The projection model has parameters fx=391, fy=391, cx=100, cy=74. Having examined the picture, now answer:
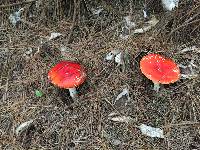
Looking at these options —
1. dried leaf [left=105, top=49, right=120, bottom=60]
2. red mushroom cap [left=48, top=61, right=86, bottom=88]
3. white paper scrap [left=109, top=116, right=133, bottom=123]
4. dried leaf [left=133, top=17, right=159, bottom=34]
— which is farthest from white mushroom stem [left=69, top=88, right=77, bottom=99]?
dried leaf [left=133, top=17, right=159, bottom=34]

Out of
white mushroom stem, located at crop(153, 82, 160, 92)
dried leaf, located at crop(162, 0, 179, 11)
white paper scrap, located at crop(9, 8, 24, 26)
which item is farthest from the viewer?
white paper scrap, located at crop(9, 8, 24, 26)

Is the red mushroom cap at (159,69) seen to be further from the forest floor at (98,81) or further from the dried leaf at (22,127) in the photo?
the dried leaf at (22,127)

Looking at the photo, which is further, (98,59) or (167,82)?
(98,59)

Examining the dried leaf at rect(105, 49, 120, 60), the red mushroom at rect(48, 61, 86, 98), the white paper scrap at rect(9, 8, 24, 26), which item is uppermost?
the white paper scrap at rect(9, 8, 24, 26)

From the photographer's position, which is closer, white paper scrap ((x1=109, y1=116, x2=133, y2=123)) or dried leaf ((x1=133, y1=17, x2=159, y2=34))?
white paper scrap ((x1=109, y1=116, x2=133, y2=123))

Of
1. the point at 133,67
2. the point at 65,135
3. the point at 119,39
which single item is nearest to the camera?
the point at 65,135

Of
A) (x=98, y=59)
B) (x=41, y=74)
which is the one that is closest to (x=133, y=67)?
(x=98, y=59)

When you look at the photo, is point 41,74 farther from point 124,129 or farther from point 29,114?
point 124,129

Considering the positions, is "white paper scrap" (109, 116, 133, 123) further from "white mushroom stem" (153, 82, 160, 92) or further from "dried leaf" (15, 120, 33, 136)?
"dried leaf" (15, 120, 33, 136)

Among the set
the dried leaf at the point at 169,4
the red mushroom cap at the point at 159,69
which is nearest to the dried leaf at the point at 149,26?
the dried leaf at the point at 169,4
